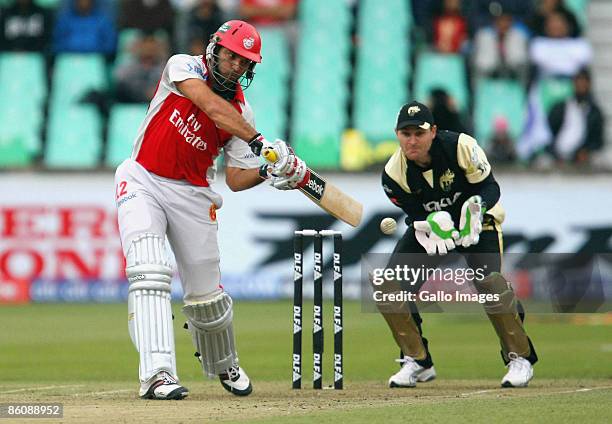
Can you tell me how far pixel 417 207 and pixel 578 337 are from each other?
5.60m

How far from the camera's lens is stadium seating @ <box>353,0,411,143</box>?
768 inches

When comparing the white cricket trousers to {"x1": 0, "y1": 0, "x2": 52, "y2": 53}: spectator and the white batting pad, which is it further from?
{"x1": 0, "y1": 0, "x2": 52, "y2": 53}: spectator

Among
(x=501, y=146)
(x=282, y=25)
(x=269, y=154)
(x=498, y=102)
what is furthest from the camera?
(x=282, y=25)

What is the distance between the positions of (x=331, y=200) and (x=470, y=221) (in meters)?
0.97

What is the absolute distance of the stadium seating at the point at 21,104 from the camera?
19.1m

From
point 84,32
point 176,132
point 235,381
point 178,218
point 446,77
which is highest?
point 84,32

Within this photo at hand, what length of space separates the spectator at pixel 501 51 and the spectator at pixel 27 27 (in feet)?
21.8

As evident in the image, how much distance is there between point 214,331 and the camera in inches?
307

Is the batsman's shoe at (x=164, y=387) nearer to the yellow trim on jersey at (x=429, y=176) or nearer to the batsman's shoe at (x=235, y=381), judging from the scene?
the batsman's shoe at (x=235, y=381)

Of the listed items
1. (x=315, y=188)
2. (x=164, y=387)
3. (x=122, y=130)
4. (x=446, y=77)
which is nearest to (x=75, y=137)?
(x=122, y=130)

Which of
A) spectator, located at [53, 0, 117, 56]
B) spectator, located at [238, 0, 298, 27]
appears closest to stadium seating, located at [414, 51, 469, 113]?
spectator, located at [238, 0, 298, 27]

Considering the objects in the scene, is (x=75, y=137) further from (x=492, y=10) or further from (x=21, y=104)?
(x=492, y=10)

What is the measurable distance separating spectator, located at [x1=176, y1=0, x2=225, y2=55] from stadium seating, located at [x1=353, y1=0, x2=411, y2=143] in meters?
2.44

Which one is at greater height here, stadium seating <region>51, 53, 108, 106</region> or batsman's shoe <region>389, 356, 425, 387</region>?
stadium seating <region>51, 53, 108, 106</region>
